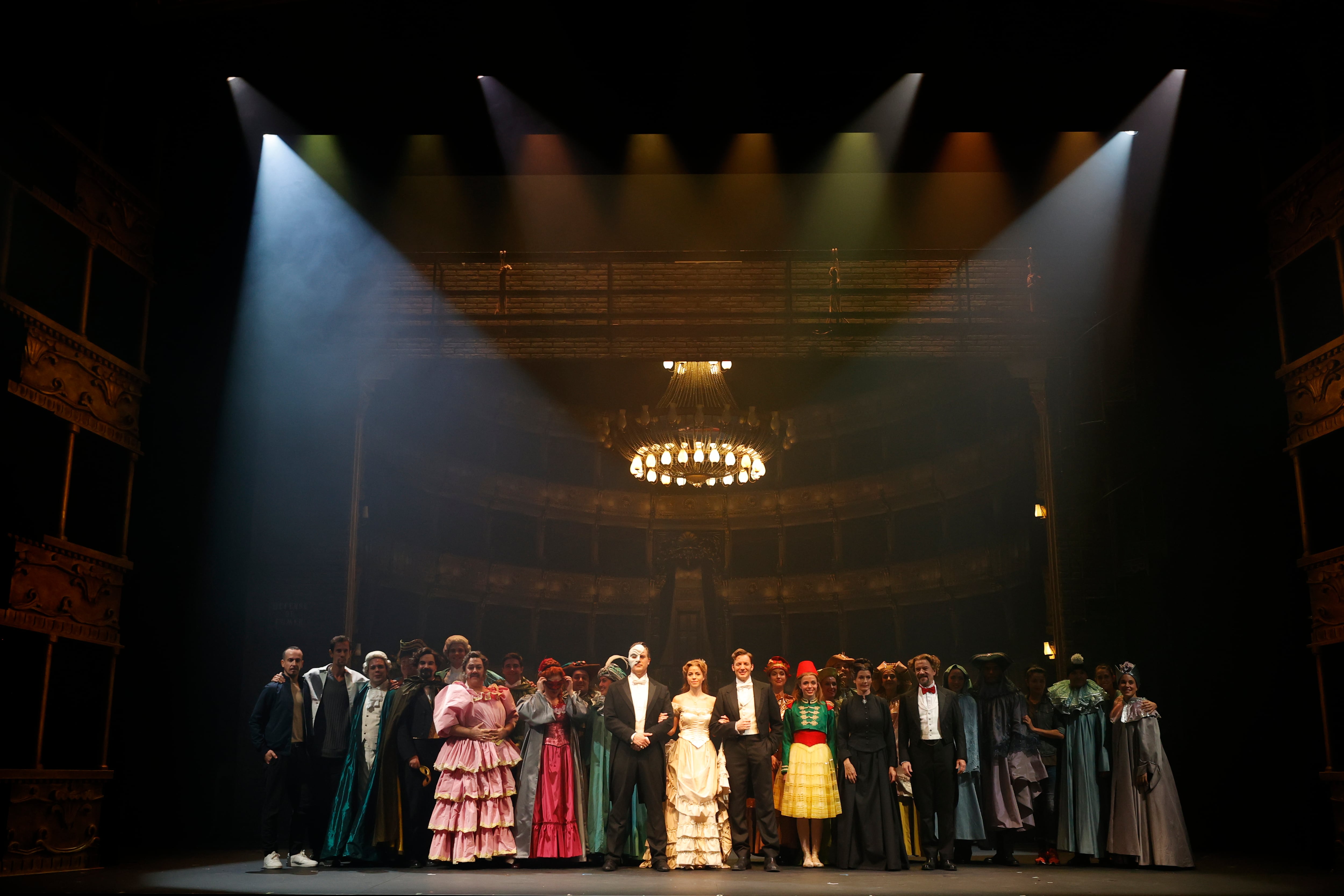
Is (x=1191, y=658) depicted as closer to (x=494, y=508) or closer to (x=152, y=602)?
(x=152, y=602)

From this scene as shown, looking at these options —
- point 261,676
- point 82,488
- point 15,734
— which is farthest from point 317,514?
point 15,734

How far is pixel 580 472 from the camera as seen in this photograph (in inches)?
640

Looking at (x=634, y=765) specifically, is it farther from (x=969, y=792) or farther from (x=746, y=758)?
(x=969, y=792)

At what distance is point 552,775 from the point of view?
7461 mm

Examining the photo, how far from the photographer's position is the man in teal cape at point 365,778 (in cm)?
726

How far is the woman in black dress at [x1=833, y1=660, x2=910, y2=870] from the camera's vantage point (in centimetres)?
730

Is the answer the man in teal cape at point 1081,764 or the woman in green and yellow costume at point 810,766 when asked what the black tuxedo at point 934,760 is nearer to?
the woman in green and yellow costume at point 810,766

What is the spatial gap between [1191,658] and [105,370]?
28.0 feet

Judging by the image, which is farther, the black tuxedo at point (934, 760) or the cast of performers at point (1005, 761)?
the cast of performers at point (1005, 761)

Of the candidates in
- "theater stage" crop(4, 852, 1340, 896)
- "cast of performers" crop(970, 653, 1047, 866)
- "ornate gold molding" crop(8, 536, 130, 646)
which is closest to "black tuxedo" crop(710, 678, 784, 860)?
"theater stage" crop(4, 852, 1340, 896)

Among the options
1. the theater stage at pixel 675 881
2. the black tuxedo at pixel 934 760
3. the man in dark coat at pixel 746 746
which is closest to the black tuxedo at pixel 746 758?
the man in dark coat at pixel 746 746

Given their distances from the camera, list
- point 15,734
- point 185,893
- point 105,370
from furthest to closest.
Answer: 1. point 105,370
2. point 15,734
3. point 185,893

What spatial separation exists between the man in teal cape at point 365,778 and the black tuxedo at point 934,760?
357cm

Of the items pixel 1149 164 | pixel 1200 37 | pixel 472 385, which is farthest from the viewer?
pixel 472 385
